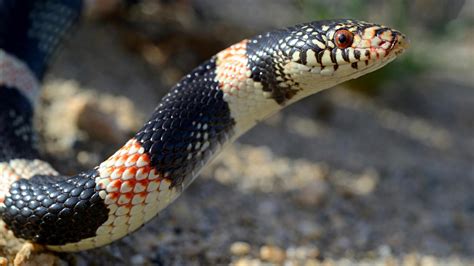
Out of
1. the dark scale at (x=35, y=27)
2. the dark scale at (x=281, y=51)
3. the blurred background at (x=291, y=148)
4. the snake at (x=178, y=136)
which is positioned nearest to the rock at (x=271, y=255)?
the blurred background at (x=291, y=148)

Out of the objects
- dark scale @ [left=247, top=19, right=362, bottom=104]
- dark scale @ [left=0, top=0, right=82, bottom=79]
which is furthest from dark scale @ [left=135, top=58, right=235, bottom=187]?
dark scale @ [left=0, top=0, right=82, bottom=79]

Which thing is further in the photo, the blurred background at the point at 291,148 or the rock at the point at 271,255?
the blurred background at the point at 291,148

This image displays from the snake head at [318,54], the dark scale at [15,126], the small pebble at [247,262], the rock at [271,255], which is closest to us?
the snake head at [318,54]

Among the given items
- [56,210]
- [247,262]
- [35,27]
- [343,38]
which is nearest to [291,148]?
[247,262]

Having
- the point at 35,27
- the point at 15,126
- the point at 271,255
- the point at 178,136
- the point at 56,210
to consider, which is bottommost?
the point at 271,255

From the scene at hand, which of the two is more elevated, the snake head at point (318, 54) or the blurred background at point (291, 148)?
the snake head at point (318, 54)

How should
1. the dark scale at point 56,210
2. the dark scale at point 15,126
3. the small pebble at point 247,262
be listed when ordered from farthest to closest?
the small pebble at point 247,262
the dark scale at point 15,126
the dark scale at point 56,210

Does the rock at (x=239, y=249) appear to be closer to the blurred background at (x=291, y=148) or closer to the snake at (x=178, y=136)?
the blurred background at (x=291, y=148)

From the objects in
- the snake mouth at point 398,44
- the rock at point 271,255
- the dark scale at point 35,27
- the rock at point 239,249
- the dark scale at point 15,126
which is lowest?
the rock at point 271,255

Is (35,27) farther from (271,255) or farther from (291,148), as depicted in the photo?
(291,148)
